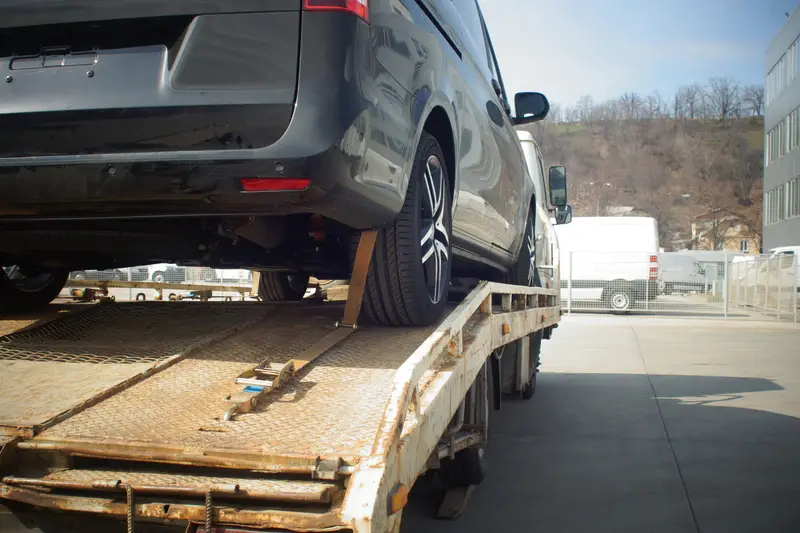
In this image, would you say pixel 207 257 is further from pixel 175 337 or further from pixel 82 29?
pixel 82 29

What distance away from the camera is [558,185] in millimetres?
8523

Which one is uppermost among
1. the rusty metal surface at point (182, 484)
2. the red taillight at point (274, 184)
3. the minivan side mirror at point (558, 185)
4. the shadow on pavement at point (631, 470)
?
the minivan side mirror at point (558, 185)

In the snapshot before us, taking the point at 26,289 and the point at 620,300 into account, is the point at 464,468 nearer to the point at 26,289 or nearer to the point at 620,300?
the point at 26,289

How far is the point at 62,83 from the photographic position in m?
2.15

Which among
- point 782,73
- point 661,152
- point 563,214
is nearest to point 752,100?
point 661,152

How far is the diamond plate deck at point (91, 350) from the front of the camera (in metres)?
2.21

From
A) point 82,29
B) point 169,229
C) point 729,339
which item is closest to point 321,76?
point 82,29

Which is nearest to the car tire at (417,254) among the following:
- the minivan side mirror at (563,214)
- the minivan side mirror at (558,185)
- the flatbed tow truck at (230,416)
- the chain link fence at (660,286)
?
the flatbed tow truck at (230,416)

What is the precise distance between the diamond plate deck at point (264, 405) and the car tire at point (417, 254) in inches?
4.4

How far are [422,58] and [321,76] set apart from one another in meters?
0.75

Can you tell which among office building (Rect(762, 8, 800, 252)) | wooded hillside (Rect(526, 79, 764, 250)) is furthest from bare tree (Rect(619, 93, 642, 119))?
office building (Rect(762, 8, 800, 252))

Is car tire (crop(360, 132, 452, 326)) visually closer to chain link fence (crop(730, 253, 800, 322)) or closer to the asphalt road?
the asphalt road

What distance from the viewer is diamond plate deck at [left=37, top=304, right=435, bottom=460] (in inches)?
74.7

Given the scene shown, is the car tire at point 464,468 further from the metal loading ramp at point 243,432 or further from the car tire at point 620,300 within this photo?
the car tire at point 620,300
